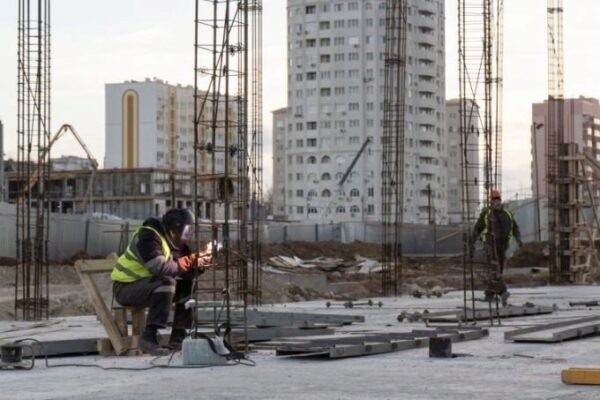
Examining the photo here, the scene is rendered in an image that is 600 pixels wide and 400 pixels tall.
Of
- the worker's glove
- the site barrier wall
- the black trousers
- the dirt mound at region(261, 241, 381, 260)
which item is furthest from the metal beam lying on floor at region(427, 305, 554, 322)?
the dirt mound at region(261, 241, 381, 260)

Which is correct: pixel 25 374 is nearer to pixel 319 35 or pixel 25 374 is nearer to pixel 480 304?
pixel 480 304

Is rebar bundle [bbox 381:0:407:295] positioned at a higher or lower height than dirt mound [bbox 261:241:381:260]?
higher

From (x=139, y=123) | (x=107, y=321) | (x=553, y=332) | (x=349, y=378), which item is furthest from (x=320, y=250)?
(x=139, y=123)

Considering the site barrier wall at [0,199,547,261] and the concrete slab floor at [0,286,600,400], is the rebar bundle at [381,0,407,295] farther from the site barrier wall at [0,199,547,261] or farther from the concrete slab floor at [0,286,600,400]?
the concrete slab floor at [0,286,600,400]

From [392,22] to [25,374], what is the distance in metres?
26.5

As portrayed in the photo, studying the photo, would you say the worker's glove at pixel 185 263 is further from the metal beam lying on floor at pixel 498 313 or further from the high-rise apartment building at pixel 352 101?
the high-rise apartment building at pixel 352 101

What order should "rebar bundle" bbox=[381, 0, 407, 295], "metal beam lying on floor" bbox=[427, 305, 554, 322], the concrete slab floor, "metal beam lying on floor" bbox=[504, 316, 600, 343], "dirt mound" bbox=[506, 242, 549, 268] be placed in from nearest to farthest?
the concrete slab floor, "metal beam lying on floor" bbox=[504, 316, 600, 343], "metal beam lying on floor" bbox=[427, 305, 554, 322], "rebar bundle" bbox=[381, 0, 407, 295], "dirt mound" bbox=[506, 242, 549, 268]

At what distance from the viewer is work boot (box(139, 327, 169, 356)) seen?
13.0 metres

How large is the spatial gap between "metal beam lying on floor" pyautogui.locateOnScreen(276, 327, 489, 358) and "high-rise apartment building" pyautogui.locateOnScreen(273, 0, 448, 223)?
14353cm

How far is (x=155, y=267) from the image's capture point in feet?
42.3

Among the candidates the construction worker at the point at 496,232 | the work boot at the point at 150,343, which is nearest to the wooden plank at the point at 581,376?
the work boot at the point at 150,343

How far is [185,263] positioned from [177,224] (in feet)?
1.51

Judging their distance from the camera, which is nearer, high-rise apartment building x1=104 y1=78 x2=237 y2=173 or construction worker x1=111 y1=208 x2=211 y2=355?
construction worker x1=111 y1=208 x2=211 y2=355

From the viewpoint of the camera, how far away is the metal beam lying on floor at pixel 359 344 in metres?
12.4
